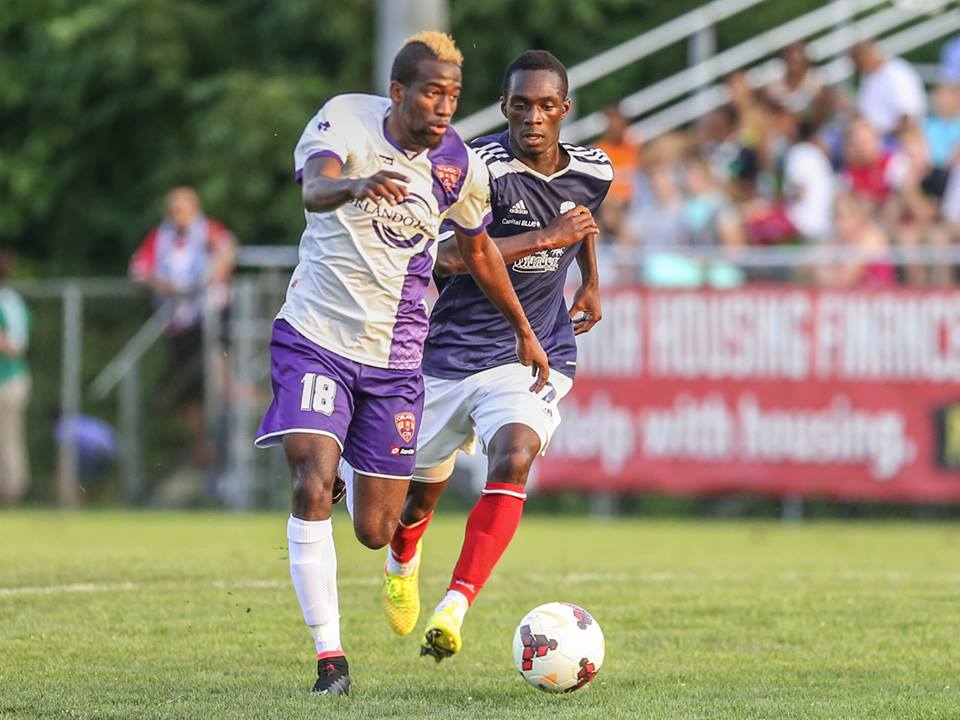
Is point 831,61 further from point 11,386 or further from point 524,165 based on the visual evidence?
point 524,165

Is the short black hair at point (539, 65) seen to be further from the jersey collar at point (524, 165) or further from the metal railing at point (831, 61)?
the metal railing at point (831, 61)

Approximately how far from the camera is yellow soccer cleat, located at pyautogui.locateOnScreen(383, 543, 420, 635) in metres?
8.04

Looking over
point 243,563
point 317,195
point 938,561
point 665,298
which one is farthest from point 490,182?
point 665,298

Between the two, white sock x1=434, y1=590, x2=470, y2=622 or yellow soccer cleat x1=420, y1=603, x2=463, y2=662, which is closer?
yellow soccer cleat x1=420, y1=603, x2=463, y2=662

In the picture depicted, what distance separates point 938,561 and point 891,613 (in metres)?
3.21

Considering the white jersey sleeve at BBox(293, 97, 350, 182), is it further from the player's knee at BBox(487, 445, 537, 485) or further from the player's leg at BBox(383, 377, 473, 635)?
the player's leg at BBox(383, 377, 473, 635)

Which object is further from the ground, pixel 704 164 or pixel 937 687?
pixel 704 164

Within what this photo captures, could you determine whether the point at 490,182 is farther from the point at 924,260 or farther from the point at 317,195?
the point at 924,260

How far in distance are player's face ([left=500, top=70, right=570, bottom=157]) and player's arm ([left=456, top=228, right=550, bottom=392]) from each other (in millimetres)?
636

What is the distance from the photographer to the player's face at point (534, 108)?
25.8 ft

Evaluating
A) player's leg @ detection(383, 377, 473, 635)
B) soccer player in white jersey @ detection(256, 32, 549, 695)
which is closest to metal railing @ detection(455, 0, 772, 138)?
player's leg @ detection(383, 377, 473, 635)

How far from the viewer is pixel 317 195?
659 cm

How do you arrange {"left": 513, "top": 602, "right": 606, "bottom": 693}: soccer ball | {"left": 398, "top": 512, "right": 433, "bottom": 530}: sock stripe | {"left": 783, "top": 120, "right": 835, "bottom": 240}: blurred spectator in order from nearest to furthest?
{"left": 513, "top": 602, "right": 606, "bottom": 693}: soccer ball, {"left": 398, "top": 512, "right": 433, "bottom": 530}: sock stripe, {"left": 783, "top": 120, "right": 835, "bottom": 240}: blurred spectator

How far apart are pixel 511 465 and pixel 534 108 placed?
156 centimetres
